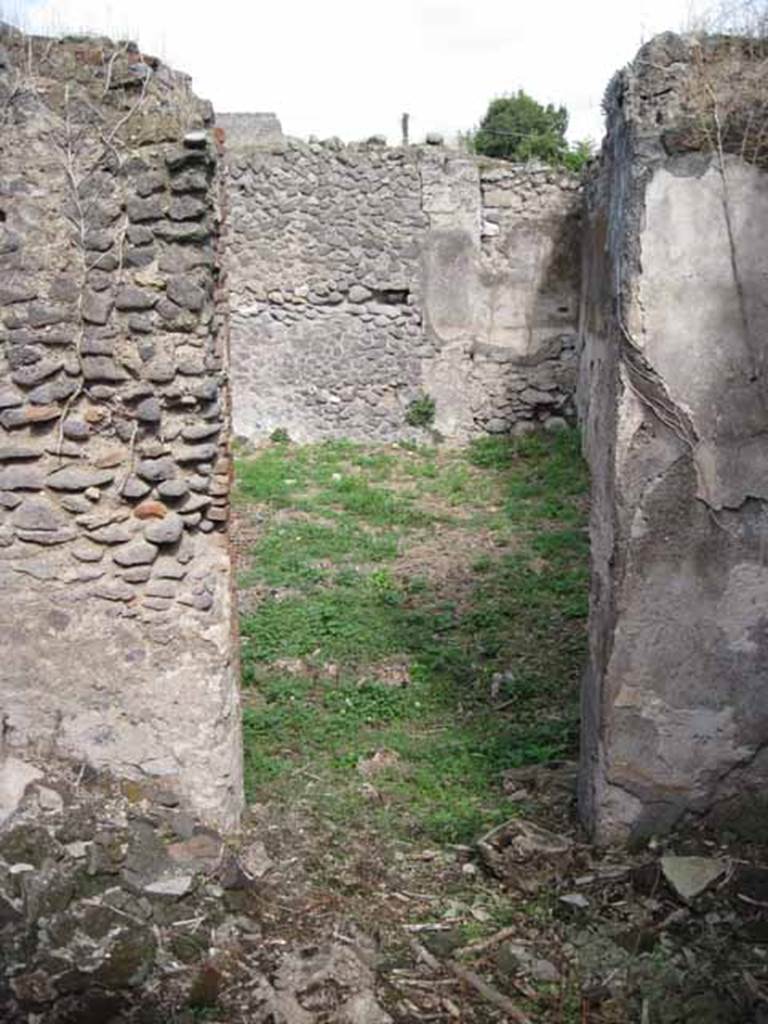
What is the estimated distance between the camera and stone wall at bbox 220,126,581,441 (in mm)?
11805

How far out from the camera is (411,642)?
21.1 feet

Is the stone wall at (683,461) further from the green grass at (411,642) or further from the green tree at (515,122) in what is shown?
the green tree at (515,122)

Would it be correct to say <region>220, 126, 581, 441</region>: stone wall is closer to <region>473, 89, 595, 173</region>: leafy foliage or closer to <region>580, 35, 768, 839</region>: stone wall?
<region>580, 35, 768, 839</region>: stone wall

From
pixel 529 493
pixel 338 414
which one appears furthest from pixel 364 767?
Result: pixel 338 414

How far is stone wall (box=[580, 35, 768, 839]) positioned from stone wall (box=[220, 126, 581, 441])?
7.80m

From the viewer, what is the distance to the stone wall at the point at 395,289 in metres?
11.8

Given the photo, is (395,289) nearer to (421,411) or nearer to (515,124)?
(421,411)

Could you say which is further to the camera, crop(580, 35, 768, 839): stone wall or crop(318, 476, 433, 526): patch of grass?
crop(318, 476, 433, 526): patch of grass

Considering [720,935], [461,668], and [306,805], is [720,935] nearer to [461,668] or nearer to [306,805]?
[306,805]

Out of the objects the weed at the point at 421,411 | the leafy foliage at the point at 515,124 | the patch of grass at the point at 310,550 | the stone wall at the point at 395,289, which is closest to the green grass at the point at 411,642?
the patch of grass at the point at 310,550

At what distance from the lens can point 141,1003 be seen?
3.29 meters

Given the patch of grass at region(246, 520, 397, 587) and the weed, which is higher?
the weed

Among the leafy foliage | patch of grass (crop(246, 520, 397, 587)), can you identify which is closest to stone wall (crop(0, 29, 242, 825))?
patch of grass (crop(246, 520, 397, 587))

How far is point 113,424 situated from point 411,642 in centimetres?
305
